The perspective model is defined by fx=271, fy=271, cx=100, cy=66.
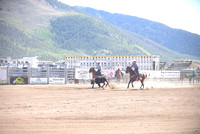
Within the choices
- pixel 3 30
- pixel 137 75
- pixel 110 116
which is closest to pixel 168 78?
pixel 137 75

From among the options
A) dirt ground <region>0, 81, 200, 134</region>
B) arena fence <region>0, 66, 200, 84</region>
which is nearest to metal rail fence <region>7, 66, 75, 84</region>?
arena fence <region>0, 66, 200, 84</region>

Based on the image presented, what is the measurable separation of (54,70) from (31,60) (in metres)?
56.7

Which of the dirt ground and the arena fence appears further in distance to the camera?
the arena fence

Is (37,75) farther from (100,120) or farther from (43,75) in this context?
(100,120)

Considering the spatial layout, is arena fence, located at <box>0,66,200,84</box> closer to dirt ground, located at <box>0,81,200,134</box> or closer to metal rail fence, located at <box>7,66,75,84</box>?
metal rail fence, located at <box>7,66,75,84</box>

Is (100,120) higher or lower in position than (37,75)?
lower

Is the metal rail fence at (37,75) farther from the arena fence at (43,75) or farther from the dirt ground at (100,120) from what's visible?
the dirt ground at (100,120)

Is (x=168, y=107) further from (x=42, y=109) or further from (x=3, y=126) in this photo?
(x=3, y=126)

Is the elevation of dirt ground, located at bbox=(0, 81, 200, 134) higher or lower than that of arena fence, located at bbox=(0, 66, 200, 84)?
lower

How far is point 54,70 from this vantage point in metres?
30.7

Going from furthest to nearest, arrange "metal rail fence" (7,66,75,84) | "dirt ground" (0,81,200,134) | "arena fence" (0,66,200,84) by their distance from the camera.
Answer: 1. "metal rail fence" (7,66,75,84)
2. "arena fence" (0,66,200,84)
3. "dirt ground" (0,81,200,134)

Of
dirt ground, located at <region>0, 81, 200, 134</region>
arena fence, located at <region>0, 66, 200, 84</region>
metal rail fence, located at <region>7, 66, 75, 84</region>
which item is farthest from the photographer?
metal rail fence, located at <region>7, 66, 75, 84</region>

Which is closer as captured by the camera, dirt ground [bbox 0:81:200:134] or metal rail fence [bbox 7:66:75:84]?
dirt ground [bbox 0:81:200:134]

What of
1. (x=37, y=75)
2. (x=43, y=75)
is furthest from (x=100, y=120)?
(x=37, y=75)
